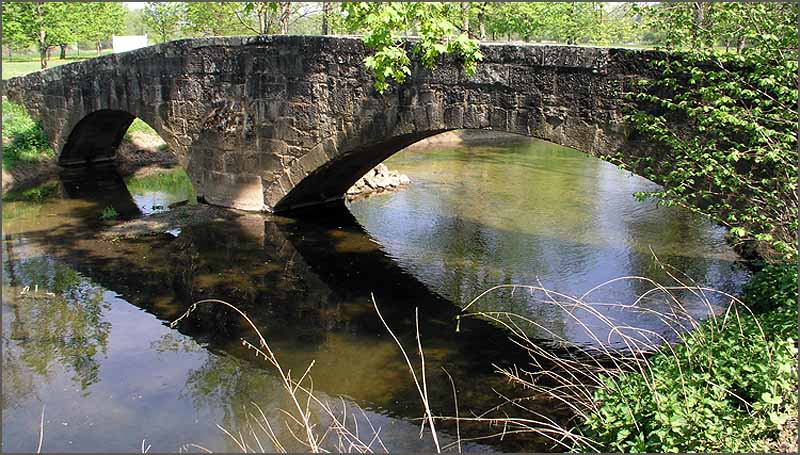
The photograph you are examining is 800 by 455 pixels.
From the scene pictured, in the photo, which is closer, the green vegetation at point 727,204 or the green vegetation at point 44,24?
the green vegetation at point 727,204

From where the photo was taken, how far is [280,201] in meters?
12.2

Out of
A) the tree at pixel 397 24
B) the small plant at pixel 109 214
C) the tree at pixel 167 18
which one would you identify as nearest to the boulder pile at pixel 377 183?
the small plant at pixel 109 214

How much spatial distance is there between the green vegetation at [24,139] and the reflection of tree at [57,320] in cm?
743

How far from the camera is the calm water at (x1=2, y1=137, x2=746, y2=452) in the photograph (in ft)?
20.5

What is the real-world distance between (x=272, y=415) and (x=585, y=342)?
3.24m

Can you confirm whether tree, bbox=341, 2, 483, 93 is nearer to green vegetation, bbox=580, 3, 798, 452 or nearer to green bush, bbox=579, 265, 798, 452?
green vegetation, bbox=580, 3, 798, 452

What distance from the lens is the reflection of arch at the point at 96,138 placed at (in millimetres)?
15977

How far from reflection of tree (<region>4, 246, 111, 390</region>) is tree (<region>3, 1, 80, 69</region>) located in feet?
60.0

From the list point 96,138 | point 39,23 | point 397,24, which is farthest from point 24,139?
point 397,24

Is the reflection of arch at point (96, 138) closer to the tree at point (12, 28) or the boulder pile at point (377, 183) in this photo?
the boulder pile at point (377, 183)

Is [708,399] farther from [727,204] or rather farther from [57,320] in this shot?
[57,320]

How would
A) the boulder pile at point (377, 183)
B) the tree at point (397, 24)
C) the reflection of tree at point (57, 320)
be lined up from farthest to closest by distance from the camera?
the boulder pile at point (377, 183) < the tree at point (397, 24) < the reflection of tree at point (57, 320)

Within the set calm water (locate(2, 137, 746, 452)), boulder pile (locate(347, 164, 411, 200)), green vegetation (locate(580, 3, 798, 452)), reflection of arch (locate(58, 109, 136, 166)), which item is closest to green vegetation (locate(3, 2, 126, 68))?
reflection of arch (locate(58, 109, 136, 166))

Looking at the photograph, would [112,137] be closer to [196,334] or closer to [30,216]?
[30,216]
